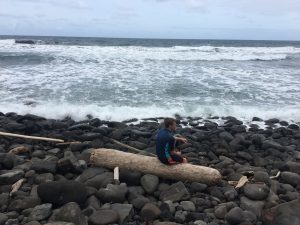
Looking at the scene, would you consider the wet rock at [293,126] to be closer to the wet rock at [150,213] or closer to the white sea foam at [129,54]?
the wet rock at [150,213]

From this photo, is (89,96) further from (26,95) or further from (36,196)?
(36,196)

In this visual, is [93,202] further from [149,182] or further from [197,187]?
[197,187]

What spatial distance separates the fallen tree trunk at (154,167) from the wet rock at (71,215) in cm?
201

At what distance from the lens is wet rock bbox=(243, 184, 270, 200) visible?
23.5ft

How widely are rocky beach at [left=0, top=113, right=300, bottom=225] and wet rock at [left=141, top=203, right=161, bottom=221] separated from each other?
0.05 ft

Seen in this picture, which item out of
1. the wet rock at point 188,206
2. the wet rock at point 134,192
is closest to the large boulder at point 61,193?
the wet rock at point 134,192

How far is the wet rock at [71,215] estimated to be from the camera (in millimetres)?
6062

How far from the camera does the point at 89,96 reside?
55.4 ft

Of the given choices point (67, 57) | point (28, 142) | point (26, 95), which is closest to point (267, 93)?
point (26, 95)

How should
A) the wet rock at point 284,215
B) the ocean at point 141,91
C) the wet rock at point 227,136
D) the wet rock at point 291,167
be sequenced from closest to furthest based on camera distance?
the wet rock at point 284,215, the wet rock at point 291,167, the wet rock at point 227,136, the ocean at point 141,91

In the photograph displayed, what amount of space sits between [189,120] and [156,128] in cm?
178

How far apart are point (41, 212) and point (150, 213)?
1743mm

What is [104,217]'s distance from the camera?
625 cm

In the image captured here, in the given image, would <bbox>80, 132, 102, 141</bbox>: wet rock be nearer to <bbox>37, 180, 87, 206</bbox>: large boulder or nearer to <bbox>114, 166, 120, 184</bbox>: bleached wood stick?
<bbox>114, 166, 120, 184</bbox>: bleached wood stick
